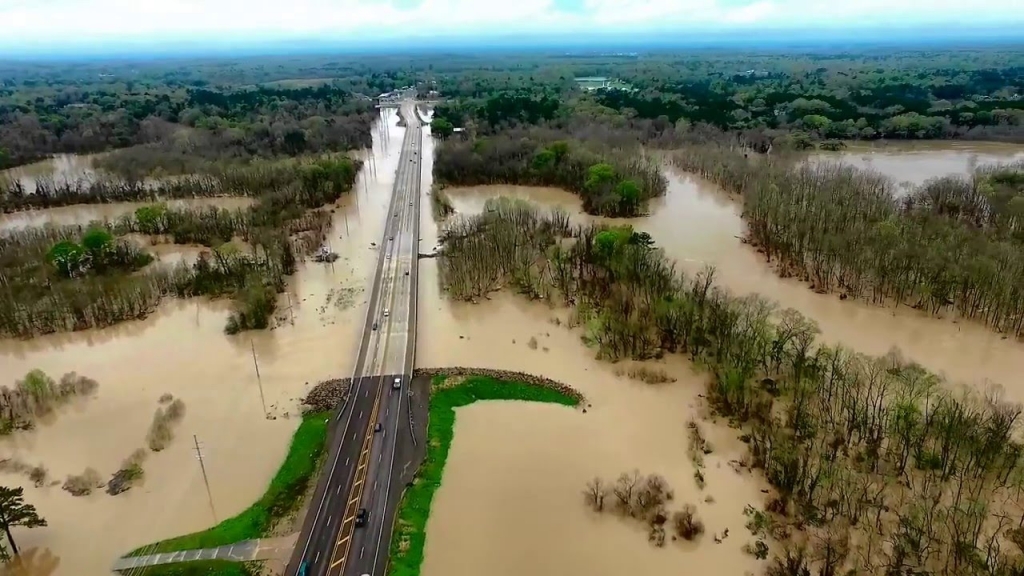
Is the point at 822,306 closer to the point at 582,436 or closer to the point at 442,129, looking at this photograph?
the point at 582,436

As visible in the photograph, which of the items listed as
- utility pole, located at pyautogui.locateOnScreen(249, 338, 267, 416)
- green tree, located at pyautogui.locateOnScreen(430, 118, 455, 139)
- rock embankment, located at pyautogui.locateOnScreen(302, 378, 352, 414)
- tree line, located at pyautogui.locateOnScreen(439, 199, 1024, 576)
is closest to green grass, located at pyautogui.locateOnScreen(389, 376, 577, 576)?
rock embankment, located at pyautogui.locateOnScreen(302, 378, 352, 414)

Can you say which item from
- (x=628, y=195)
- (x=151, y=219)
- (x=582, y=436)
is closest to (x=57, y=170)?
(x=151, y=219)

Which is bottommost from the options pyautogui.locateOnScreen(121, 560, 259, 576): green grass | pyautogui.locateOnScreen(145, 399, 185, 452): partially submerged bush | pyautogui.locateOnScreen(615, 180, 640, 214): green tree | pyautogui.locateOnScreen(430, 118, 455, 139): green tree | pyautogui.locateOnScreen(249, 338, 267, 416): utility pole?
pyautogui.locateOnScreen(121, 560, 259, 576): green grass

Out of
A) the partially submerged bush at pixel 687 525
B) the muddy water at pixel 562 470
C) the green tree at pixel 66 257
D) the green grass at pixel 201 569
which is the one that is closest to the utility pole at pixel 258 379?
the muddy water at pixel 562 470

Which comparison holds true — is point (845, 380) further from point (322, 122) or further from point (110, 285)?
point (322, 122)

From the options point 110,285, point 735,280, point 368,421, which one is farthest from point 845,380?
point 110,285

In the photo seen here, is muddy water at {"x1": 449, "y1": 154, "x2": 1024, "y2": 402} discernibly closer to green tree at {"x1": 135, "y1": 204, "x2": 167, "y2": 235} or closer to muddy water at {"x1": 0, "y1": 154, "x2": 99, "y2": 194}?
green tree at {"x1": 135, "y1": 204, "x2": 167, "y2": 235}
